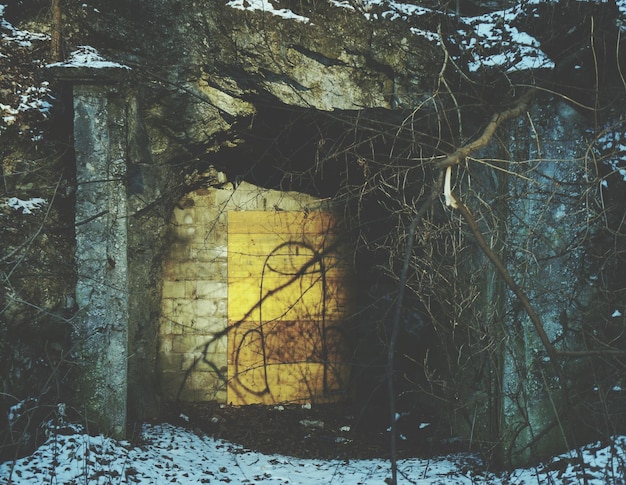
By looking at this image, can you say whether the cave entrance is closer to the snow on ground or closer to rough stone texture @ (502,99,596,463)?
the snow on ground

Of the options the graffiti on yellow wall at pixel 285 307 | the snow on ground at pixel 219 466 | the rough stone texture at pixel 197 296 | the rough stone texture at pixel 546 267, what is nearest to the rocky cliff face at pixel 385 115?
the rough stone texture at pixel 546 267

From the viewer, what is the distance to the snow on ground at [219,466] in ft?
14.6

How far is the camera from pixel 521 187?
504 centimetres

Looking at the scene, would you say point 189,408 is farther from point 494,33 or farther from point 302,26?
point 494,33

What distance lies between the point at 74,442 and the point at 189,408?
202 centimetres

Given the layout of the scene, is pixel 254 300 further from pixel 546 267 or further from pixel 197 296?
pixel 546 267

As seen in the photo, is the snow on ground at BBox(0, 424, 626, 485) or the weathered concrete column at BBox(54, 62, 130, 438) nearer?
the snow on ground at BBox(0, 424, 626, 485)

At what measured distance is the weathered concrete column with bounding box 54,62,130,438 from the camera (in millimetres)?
5012

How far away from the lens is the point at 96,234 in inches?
199

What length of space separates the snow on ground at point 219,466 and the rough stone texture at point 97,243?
352 mm

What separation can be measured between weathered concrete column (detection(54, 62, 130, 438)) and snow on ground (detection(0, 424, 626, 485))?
1.14 ft

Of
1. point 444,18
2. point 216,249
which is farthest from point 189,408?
point 444,18

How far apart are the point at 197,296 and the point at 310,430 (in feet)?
6.07

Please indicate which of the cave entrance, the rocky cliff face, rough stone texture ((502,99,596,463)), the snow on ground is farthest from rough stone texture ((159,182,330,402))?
rough stone texture ((502,99,596,463))
